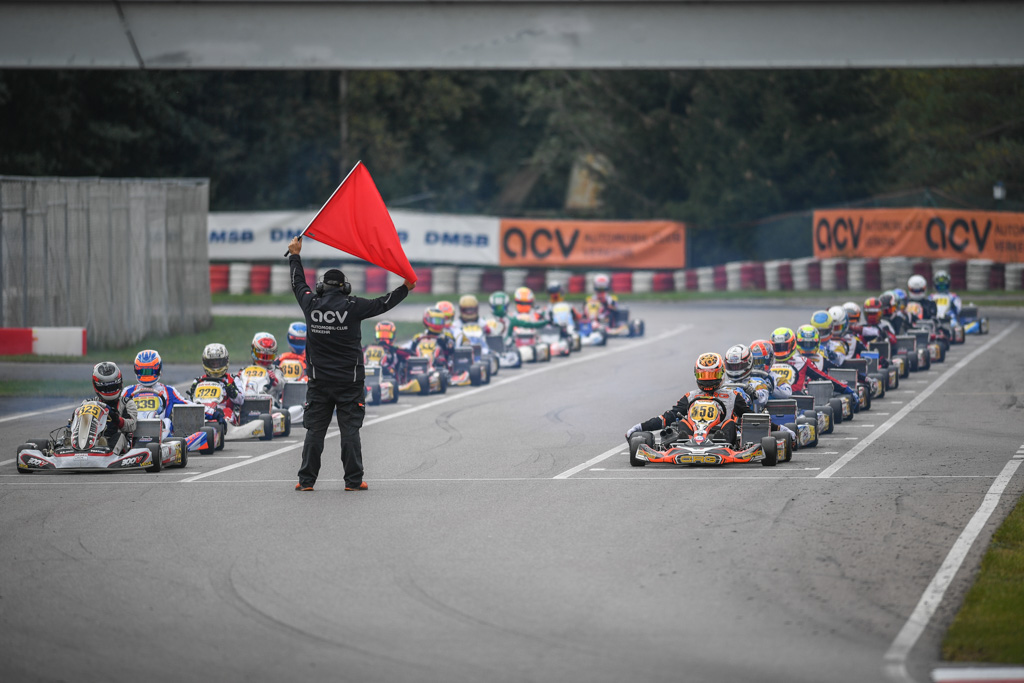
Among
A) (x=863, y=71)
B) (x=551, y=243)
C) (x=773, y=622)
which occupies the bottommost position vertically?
(x=773, y=622)

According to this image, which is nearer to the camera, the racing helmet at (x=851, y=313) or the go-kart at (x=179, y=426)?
the go-kart at (x=179, y=426)

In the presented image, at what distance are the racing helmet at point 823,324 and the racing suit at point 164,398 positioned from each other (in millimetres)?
8743

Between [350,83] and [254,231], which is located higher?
[350,83]

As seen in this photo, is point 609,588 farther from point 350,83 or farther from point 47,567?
point 350,83

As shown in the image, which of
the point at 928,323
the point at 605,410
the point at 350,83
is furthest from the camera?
the point at 350,83

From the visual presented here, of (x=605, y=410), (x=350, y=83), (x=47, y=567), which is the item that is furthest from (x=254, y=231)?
(x=47, y=567)

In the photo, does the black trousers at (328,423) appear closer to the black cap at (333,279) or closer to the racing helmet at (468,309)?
the black cap at (333,279)

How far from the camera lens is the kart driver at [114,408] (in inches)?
471

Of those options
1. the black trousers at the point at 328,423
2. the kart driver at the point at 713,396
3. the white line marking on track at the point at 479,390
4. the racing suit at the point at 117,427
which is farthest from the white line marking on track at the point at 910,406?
the racing suit at the point at 117,427

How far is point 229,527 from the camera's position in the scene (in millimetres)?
9359

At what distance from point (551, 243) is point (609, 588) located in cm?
3149

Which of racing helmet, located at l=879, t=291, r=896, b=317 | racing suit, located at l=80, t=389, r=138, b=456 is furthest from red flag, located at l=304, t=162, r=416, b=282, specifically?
Answer: racing helmet, located at l=879, t=291, r=896, b=317

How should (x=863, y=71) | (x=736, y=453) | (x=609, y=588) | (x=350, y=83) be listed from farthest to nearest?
1. (x=350, y=83)
2. (x=863, y=71)
3. (x=736, y=453)
4. (x=609, y=588)

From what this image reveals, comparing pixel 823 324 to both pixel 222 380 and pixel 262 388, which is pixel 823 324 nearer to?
pixel 262 388
